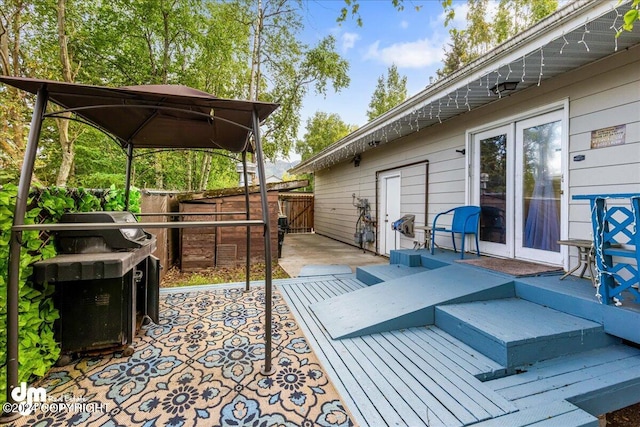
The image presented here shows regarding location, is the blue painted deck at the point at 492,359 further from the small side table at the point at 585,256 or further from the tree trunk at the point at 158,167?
the tree trunk at the point at 158,167

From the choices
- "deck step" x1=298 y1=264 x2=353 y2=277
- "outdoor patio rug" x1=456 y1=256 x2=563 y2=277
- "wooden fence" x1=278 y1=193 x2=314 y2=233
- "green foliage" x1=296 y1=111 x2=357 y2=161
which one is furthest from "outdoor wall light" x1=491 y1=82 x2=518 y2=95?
"green foliage" x1=296 y1=111 x2=357 y2=161

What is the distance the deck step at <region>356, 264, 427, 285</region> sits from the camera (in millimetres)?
3938

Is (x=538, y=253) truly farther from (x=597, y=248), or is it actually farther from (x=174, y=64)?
(x=174, y=64)

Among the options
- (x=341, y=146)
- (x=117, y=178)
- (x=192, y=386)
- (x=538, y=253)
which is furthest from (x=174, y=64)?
(x=538, y=253)

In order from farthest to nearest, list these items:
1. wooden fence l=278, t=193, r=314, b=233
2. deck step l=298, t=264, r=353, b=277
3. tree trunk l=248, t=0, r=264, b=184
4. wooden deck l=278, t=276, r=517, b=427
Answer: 1. wooden fence l=278, t=193, r=314, b=233
2. tree trunk l=248, t=0, r=264, b=184
3. deck step l=298, t=264, r=353, b=277
4. wooden deck l=278, t=276, r=517, b=427

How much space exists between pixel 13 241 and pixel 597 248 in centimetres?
396

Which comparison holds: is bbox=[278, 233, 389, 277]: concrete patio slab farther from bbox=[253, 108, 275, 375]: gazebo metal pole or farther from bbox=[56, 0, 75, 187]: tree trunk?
bbox=[56, 0, 75, 187]: tree trunk

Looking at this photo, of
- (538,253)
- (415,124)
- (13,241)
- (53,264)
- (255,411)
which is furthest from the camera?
(415,124)

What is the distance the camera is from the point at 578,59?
2818 millimetres

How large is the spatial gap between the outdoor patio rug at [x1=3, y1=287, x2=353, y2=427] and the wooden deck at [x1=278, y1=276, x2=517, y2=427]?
13 cm

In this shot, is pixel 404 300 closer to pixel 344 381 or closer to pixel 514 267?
pixel 344 381

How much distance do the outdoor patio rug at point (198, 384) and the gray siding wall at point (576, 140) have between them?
127 inches

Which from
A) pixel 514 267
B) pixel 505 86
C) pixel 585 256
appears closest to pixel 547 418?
pixel 585 256

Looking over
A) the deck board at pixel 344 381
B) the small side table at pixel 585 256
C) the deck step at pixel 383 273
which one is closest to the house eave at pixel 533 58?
the small side table at pixel 585 256
